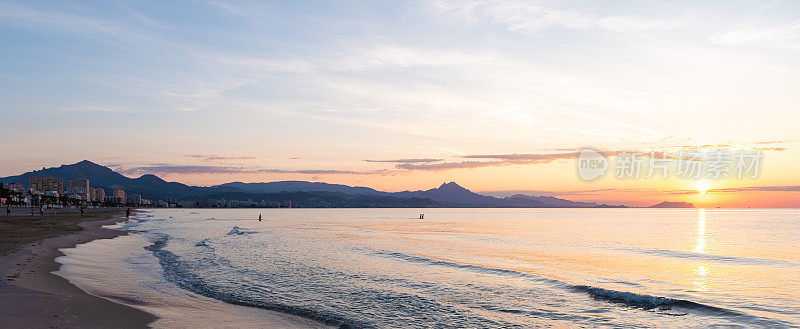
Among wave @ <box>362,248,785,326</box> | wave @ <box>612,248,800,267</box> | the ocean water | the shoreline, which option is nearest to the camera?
the shoreline

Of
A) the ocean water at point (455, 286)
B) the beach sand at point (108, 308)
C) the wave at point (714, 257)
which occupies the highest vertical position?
the beach sand at point (108, 308)

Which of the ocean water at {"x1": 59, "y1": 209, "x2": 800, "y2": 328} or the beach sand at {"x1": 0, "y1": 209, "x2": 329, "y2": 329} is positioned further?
the ocean water at {"x1": 59, "y1": 209, "x2": 800, "y2": 328}

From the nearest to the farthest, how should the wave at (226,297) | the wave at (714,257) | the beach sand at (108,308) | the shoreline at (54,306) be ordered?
the shoreline at (54,306) < the beach sand at (108,308) < the wave at (226,297) < the wave at (714,257)

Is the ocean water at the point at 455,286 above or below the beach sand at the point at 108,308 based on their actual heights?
below

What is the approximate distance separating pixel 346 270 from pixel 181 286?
9640 millimetres

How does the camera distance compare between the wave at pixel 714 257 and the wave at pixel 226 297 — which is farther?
the wave at pixel 714 257

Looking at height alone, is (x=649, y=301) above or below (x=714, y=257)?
above

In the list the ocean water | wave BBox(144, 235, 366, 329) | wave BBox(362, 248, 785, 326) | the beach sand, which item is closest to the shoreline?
the beach sand

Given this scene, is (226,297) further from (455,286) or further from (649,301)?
(649,301)

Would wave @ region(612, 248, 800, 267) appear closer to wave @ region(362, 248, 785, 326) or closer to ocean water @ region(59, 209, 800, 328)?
ocean water @ region(59, 209, 800, 328)

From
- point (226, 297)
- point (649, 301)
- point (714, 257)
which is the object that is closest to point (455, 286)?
point (649, 301)

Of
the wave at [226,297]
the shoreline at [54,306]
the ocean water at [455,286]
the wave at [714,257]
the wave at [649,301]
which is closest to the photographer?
the shoreline at [54,306]

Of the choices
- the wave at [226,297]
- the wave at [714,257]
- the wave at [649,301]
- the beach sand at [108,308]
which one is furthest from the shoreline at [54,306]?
the wave at [714,257]

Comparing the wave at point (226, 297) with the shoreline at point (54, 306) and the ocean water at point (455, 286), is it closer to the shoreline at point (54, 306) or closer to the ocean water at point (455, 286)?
the ocean water at point (455, 286)
